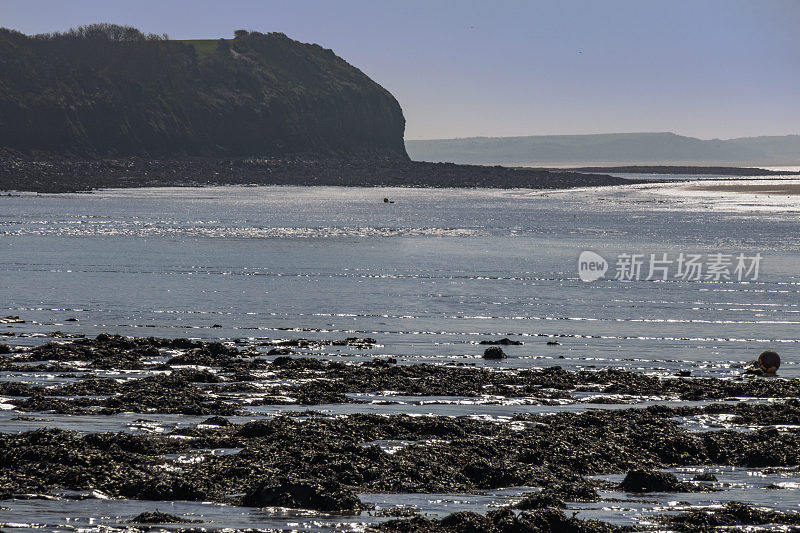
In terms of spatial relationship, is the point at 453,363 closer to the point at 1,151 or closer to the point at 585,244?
the point at 585,244

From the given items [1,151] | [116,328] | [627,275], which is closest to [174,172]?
[1,151]

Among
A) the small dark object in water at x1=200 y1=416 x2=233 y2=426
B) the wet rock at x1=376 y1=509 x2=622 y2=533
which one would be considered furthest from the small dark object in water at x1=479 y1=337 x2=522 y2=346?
the wet rock at x1=376 y1=509 x2=622 y2=533

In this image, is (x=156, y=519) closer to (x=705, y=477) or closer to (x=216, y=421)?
(x=216, y=421)

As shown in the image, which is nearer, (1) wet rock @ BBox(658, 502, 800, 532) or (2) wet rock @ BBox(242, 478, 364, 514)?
(1) wet rock @ BBox(658, 502, 800, 532)

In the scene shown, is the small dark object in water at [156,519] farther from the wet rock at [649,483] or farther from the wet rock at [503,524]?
the wet rock at [649,483]

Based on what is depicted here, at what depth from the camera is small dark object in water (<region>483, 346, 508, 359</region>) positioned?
23297 millimetres

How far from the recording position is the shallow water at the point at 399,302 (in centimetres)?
1583

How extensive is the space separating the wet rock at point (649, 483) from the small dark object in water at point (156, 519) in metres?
5.33

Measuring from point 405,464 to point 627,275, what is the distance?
106 feet

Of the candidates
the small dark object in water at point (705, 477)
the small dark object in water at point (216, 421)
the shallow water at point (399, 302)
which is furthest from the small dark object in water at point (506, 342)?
the small dark object in water at point (705, 477)

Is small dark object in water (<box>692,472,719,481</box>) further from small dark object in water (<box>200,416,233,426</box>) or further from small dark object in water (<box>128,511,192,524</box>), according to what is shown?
small dark object in water (<box>200,416,233,426</box>)

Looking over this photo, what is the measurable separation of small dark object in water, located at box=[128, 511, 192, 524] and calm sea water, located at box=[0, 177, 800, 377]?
42.5ft

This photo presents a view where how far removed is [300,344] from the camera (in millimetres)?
25109

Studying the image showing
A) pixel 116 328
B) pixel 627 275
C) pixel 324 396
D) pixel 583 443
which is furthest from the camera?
pixel 627 275
